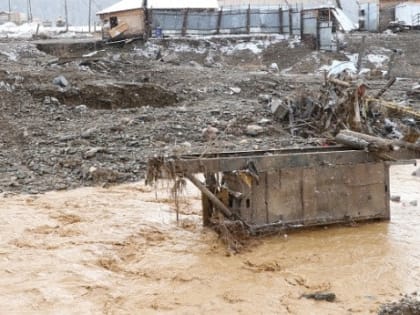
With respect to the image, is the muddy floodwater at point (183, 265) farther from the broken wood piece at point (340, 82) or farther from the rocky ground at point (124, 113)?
the broken wood piece at point (340, 82)

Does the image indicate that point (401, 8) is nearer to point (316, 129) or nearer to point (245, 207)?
point (316, 129)

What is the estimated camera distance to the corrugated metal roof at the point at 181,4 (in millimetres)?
31531

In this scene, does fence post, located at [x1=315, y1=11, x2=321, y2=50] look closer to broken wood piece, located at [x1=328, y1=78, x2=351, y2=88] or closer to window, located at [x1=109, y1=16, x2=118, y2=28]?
window, located at [x1=109, y1=16, x2=118, y2=28]

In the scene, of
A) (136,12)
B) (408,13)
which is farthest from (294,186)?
(408,13)

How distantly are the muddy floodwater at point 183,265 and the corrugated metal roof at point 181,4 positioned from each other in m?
24.0

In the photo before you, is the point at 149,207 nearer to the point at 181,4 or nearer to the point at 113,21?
Answer: the point at 181,4

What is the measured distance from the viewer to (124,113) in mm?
15523

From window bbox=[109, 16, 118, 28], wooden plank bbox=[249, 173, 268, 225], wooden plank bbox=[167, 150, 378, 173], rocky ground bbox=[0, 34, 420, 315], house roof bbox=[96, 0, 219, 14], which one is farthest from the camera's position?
window bbox=[109, 16, 118, 28]

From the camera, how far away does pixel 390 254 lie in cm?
695

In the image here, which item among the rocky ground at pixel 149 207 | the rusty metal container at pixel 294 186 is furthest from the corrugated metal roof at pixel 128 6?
the rusty metal container at pixel 294 186

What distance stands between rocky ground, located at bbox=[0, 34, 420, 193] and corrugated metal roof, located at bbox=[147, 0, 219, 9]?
5.92 metres

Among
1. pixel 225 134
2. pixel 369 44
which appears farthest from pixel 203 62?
pixel 225 134

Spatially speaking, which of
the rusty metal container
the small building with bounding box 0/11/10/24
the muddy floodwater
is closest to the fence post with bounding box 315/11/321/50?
the muddy floodwater

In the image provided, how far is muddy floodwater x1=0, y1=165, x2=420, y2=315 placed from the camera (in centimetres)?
569
